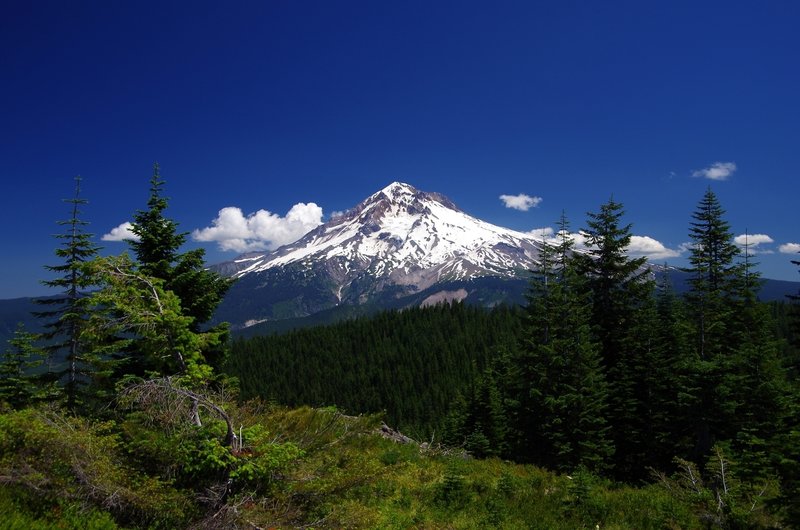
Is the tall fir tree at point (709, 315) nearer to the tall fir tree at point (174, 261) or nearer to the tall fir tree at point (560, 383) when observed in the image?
the tall fir tree at point (560, 383)

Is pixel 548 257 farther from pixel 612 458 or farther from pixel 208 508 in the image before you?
pixel 208 508

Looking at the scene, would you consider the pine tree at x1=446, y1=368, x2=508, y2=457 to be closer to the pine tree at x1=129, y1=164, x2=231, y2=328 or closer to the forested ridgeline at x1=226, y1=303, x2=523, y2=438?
the pine tree at x1=129, y1=164, x2=231, y2=328

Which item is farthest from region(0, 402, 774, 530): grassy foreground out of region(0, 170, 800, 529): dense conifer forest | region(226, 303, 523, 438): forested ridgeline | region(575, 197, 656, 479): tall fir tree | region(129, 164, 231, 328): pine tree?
region(226, 303, 523, 438): forested ridgeline

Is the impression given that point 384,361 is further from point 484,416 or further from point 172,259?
point 172,259

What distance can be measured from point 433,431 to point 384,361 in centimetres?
10566

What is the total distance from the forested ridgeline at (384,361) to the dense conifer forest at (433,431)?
6650 centimetres

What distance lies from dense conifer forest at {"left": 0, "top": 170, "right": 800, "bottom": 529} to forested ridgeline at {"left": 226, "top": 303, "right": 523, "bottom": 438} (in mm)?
66496

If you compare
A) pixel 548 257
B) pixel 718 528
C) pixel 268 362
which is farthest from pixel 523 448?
pixel 268 362

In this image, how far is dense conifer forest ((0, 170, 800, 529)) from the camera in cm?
629

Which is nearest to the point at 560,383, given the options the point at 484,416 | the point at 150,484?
the point at 484,416

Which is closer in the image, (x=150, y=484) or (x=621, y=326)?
(x=150, y=484)

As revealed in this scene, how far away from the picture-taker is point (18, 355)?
22984 mm

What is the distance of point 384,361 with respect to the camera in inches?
4870

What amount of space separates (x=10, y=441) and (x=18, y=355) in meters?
22.6
